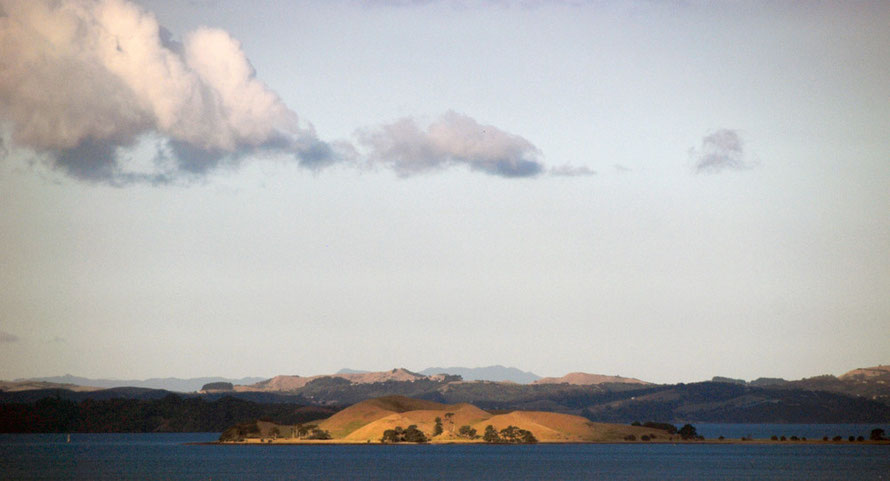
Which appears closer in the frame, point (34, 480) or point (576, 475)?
point (34, 480)

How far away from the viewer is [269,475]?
200 m

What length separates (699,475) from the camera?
198750mm

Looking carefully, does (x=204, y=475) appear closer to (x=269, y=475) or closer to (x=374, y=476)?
(x=269, y=475)

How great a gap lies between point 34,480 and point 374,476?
55907mm

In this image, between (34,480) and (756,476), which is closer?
(34,480)

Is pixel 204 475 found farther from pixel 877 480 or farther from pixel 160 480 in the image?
pixel 877 480

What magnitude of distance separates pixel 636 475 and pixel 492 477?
26.5 meters

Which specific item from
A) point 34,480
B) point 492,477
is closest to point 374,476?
point 492,477

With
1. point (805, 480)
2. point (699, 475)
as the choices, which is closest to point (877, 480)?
point (805, 480)

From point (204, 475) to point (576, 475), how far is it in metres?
64.0

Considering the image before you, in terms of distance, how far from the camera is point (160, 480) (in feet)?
598

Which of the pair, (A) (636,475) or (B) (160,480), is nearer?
(B) (160,480)

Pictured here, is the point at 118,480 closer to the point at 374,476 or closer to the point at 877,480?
the point at 374,476

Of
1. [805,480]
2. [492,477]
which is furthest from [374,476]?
[805,480]
